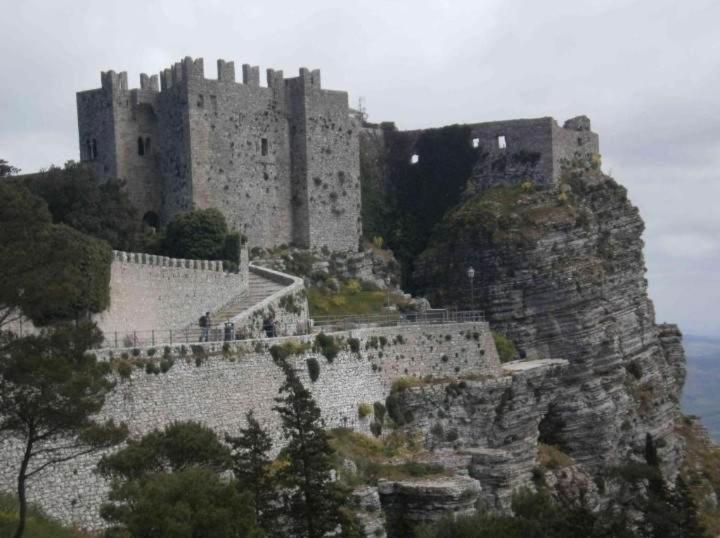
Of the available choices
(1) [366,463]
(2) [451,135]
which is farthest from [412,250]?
(1) [366,463]

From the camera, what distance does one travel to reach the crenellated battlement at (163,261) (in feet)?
140

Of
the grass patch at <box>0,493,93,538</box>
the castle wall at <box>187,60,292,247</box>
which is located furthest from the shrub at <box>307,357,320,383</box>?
the castle wall at <box>187,60,292,247</box>

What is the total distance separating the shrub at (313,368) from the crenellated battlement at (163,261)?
6.76 metres

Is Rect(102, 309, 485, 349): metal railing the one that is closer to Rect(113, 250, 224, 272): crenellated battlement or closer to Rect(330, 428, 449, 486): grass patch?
Rect(113, 250, 224, 272): crenellated battlement

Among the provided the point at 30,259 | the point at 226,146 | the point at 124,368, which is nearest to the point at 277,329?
the point at 124,368

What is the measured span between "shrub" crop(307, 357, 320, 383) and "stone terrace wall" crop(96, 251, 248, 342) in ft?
18.9

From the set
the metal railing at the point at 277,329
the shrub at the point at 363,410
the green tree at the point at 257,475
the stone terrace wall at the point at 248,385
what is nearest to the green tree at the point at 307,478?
the green tree at the point at 257,475

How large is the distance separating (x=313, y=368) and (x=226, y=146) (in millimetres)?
17829

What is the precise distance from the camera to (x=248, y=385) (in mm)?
38562

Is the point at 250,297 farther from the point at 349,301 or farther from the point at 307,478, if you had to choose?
the point at 307,478

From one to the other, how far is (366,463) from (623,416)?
77.3ft

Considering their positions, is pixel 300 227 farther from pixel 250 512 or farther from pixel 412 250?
pixel 250 512

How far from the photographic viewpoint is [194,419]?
116 feet

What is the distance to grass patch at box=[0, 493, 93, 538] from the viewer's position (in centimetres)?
2671
